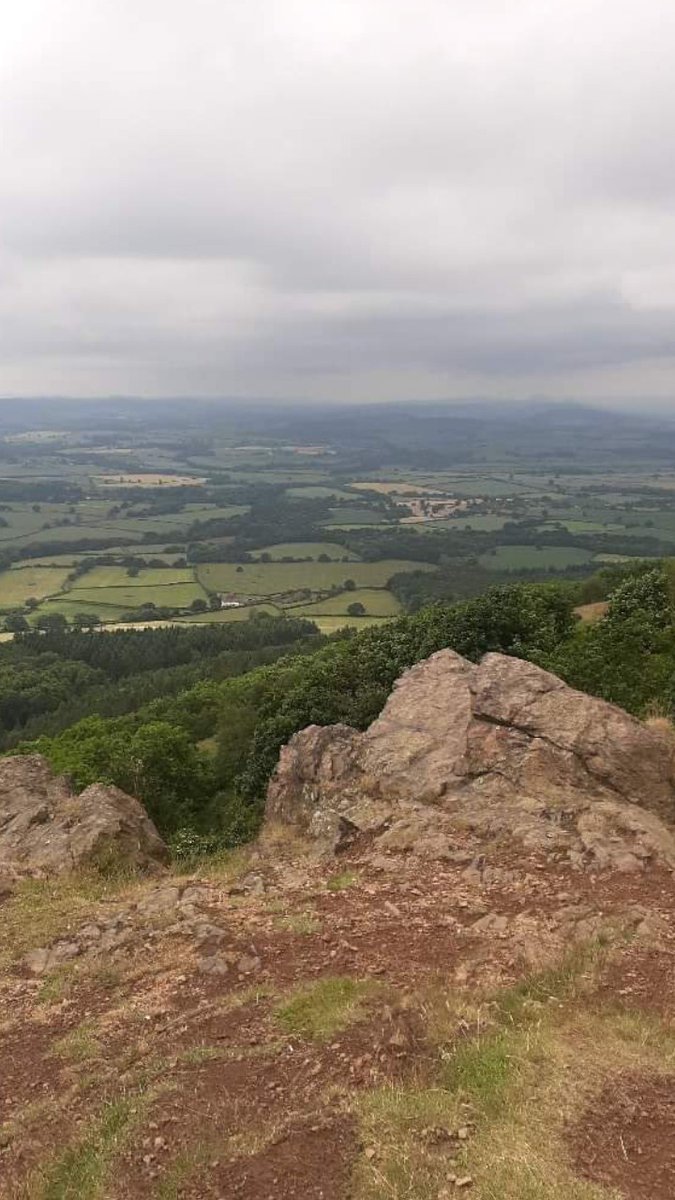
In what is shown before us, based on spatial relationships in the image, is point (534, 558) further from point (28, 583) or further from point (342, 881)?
point (342, 881)

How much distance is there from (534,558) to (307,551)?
165 feet

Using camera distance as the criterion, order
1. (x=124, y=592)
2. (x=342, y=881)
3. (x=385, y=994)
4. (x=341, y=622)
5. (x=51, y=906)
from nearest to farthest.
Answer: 1. (x=385, y=994)
2. (x=342, y=881)
3. (x=51, y=906)
4. (x=341, y=622)
5. (x=124, y=592)

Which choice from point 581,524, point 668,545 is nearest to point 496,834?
point 668,545

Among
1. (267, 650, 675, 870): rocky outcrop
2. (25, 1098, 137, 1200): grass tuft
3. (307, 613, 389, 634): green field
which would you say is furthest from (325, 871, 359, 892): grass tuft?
(307, 613, 389, 634): green field

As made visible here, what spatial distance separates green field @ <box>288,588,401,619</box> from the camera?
335 ft

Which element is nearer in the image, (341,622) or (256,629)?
(256,629)

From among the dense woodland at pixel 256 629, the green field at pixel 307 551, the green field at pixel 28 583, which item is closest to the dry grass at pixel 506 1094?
the dense woodland at pixel 256 629

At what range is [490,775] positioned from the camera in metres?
17.3

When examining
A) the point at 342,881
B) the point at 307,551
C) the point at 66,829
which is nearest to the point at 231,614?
the point at 307,551

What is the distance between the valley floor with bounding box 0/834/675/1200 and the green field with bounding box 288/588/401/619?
84.4 meters

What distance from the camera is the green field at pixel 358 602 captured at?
10219cm

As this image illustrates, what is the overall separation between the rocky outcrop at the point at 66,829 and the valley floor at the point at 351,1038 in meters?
1.87

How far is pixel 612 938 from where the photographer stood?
11.4 m

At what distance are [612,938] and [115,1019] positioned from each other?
7.98 m
